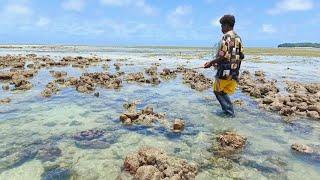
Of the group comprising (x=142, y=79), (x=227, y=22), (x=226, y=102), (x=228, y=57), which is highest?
(x=227, y=22)

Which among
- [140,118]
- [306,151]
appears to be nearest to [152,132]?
[140,118]

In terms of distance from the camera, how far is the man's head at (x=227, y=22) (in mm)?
11805

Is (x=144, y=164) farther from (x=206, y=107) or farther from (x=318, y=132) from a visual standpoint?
(x=206, y=107)

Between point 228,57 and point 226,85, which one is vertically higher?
point 228,57

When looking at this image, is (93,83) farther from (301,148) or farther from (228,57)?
(301,148)

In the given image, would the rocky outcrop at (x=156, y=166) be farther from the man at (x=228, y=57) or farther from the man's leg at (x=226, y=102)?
the man's leg at (x=226, y=102)

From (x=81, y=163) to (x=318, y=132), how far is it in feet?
21.9

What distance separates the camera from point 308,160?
8.48 m

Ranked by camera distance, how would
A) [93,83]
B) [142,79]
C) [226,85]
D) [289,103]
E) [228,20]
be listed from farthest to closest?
[142,79] → [93,83] → [289,103] → [226,85] → [228,20]

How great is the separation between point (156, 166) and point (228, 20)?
6.02 metres

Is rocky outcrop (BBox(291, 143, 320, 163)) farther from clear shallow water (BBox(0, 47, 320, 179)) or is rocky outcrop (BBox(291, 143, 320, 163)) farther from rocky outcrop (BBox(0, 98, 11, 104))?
rocky outcrop (BBox(0, 98, 11, 104))

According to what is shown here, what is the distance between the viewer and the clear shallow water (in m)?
7.78

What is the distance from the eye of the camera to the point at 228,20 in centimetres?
1181

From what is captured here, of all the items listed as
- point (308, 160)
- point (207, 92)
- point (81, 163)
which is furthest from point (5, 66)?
point (308, 160)
